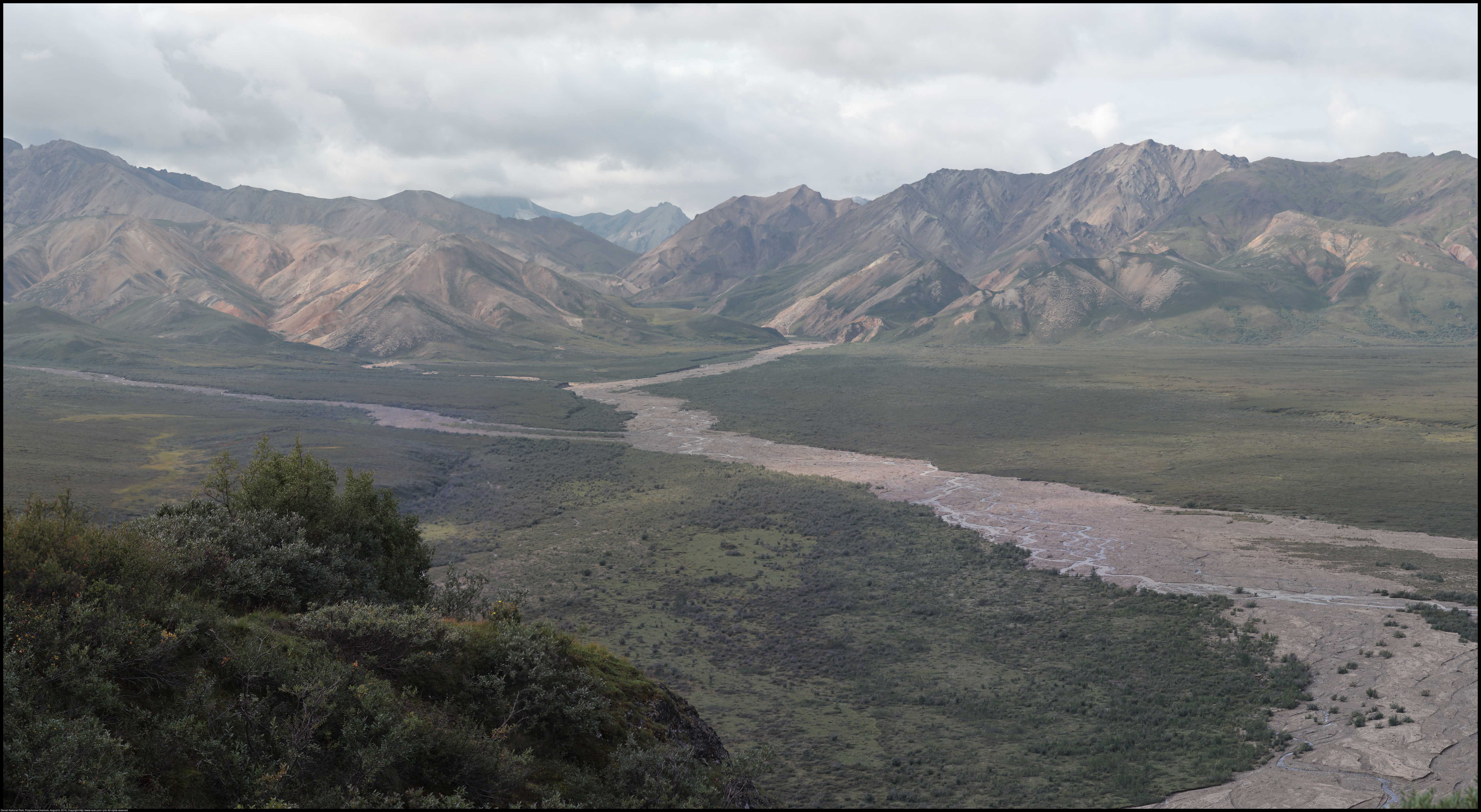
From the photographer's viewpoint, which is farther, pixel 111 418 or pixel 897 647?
pixel 111 418

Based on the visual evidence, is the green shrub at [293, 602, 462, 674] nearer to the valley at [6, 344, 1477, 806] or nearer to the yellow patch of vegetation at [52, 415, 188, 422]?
the valley at [6, 344, 1477, 806]

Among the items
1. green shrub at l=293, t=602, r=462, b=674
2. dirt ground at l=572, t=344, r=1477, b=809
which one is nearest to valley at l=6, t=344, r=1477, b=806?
dirt ground at l=572, t=344, r=1477, b=809

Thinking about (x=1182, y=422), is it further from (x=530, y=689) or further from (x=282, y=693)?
(x=282, y=693)

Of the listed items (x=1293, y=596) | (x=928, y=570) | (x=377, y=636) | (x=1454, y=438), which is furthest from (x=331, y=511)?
(x=1454, y=438)

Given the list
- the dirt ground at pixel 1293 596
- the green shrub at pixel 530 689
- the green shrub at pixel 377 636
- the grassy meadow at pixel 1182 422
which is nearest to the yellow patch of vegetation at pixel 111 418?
the grassy meadow at pixel 1182 422

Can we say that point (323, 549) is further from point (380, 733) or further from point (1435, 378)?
point (1435, 378)

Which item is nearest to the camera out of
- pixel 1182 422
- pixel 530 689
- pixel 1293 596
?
pixel 530 689
